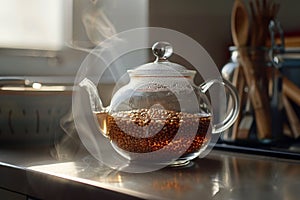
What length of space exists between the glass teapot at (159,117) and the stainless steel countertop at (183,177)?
0.13 feet

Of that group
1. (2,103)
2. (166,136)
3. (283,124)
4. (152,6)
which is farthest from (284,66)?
(2,103)

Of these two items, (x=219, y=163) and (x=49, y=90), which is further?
(x=49, y=90)

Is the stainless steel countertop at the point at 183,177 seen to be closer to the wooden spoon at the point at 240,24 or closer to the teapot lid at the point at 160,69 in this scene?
the teapot lid at the point at 160,69

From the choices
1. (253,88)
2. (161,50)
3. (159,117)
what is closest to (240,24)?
(253,88)

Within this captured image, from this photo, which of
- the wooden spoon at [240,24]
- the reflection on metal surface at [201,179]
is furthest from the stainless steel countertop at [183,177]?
the wooden spoon at [240,24]

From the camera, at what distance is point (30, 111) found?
3.27 ft

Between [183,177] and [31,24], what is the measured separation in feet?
2.42

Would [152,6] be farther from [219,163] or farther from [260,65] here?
[219,163]

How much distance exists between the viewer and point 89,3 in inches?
52.2

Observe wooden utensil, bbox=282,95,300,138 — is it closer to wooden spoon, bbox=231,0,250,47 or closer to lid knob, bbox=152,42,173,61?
wooden spoon, bbox=231,0,250,47

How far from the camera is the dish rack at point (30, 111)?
3.19ft

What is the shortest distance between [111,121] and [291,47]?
1.96 ft

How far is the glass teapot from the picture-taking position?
2.42 feet

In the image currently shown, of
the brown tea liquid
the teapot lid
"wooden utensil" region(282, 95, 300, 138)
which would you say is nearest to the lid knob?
the teapot lid
